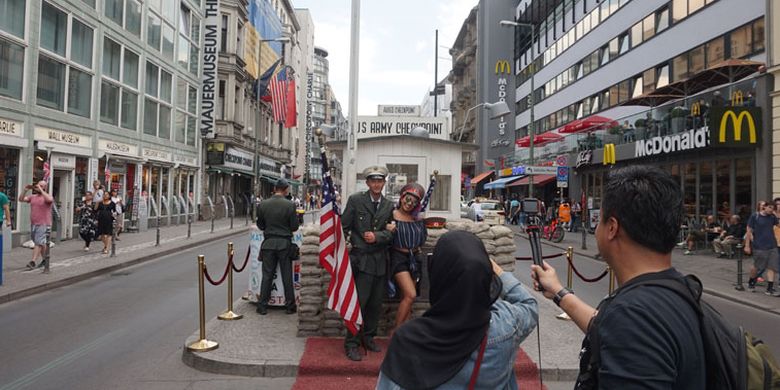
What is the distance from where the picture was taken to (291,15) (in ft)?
193

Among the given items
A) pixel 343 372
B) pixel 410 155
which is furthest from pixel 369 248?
pixel 410 155

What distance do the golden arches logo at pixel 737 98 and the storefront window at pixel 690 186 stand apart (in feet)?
12.0

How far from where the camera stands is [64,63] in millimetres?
17562

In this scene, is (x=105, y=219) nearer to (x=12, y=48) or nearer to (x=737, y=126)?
(x=12, y=48)

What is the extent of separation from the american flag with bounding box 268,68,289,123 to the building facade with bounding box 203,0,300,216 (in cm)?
55

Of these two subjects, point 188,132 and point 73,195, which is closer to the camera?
point 73,195

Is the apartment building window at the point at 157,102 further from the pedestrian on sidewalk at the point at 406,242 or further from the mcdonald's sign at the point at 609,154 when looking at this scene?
the pedestrian on sidewalk at the point at 406,242

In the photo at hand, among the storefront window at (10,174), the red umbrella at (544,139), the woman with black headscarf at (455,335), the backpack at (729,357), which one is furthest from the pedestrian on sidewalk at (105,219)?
the red umbrella at (544,139)

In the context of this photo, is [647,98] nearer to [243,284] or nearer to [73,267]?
[243,284]

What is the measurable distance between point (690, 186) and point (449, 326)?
2142 centimetres

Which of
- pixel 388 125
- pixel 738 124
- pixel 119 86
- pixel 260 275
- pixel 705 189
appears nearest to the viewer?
pixel 260 275

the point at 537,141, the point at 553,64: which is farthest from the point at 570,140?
the point at 553,64

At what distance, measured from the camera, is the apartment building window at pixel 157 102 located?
24422 mm

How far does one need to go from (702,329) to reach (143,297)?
955 centimetres
